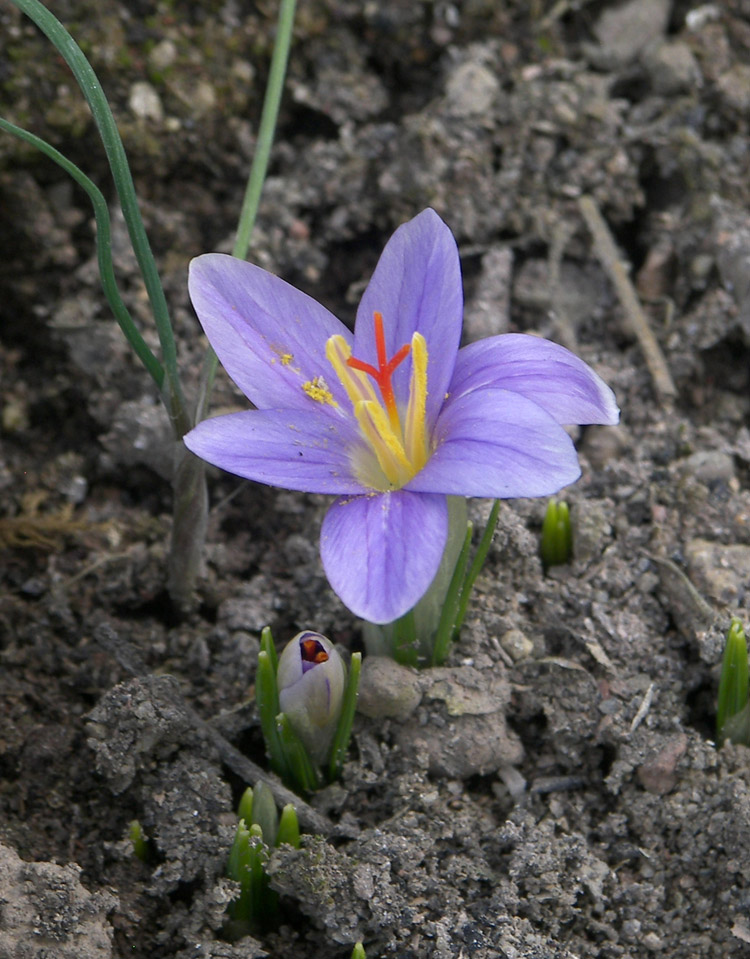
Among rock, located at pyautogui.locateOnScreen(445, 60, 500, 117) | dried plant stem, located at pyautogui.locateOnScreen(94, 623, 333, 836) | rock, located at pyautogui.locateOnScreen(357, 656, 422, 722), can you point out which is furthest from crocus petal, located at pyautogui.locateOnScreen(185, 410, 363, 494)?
rock, located at pyautogui.locateOnScreen(445, 60, 500, 117)

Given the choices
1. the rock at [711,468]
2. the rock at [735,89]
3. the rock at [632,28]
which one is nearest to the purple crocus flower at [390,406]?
the rock at [711,468]

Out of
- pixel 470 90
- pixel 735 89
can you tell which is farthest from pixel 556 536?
pixel 735 89

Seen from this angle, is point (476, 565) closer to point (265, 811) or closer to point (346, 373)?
point (346, 373)

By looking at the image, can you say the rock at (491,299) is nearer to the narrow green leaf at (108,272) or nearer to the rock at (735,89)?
the rock at (735,89)

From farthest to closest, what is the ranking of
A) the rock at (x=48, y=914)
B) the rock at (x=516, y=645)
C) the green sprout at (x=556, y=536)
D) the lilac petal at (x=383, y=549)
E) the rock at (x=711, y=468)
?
the rock at (x=711, y=468) → the green sprout at (x=556, y=536) → the rock at (x=516, y=645) → the rock at (x=48, y=914) → the lilac petal at (x=383, y=549)

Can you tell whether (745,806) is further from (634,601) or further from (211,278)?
(211,278)

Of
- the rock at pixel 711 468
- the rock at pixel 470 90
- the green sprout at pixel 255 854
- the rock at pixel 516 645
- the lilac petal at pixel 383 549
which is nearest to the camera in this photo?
the lilac petal at pixel 383 549
